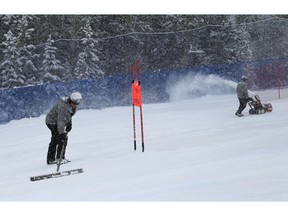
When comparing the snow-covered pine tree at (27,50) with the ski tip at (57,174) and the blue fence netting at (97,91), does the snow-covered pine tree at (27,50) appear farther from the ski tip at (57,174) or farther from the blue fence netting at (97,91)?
the ski tip at (57,174)

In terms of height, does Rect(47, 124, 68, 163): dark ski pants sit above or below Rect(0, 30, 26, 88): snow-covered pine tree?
below

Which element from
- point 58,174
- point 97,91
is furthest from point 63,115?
point 97,91

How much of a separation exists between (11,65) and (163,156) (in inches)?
129

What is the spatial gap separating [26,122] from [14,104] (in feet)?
2.49

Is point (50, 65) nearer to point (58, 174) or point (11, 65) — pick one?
point (11, 65)

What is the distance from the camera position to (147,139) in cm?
864

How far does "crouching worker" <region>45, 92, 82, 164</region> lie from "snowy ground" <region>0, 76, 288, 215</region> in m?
0.22

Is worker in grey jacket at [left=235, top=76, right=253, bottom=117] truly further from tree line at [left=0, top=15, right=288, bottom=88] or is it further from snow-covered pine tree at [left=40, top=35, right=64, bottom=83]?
snow-covered pine tree at [left=40, top=35, right=64, bottom=83]

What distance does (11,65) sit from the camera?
28.2 feet

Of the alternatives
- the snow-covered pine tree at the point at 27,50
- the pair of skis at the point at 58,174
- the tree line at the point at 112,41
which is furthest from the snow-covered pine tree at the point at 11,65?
the pair of skis at the point at 58,174

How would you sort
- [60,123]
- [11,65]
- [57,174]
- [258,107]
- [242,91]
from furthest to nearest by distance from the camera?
[258,107] < [242,91] < [11,65] < [60,123] < [57,174]

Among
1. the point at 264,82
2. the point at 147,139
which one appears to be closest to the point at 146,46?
the point at 147,139

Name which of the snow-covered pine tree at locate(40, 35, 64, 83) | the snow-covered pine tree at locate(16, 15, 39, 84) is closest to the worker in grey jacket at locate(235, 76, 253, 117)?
the snow-covered pine tree at locate(40, 35, 64, 83)

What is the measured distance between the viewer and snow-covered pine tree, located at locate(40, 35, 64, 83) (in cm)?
877
